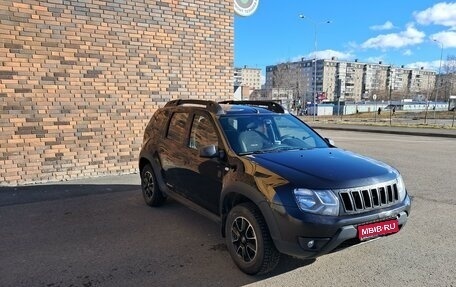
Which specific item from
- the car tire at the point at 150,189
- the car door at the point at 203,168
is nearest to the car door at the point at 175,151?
the car door at the point at 203,168

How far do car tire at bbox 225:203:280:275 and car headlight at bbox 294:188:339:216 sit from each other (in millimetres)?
464

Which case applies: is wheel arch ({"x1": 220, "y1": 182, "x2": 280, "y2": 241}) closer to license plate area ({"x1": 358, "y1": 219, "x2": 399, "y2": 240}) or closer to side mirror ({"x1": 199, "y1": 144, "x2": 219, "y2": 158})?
side mirror ({"x1": 199, "y1": 144, "x2": 219, "y2": 158})

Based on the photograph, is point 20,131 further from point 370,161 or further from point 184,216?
point 370,161

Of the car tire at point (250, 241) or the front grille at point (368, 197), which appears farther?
the car tire at point (250, 241)

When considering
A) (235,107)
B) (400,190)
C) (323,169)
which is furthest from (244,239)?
(235,107)

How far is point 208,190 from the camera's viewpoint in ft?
14.6

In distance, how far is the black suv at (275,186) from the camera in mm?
3293

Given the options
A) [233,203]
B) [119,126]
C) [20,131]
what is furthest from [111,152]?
[233,203]

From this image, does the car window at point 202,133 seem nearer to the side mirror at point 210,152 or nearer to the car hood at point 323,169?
the side mirror at point 210,152

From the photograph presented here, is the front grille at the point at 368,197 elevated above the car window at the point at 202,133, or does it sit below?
below

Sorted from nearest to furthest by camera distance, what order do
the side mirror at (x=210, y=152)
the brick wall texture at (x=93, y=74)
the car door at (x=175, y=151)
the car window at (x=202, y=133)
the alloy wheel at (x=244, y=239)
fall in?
1. the alloy wheel at (x=244, y=239)
2. the side mirror at (x=210, y=152)
3. the car window at (x=202, y=133)
4. the car door at (x=175, y=151)
5. the brick wall texture at (x=93, y=74)

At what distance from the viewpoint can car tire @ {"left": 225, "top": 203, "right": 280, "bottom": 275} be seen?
3.52 meters

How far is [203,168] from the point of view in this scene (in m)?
4.52

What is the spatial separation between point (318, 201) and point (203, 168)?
5.41 ft
